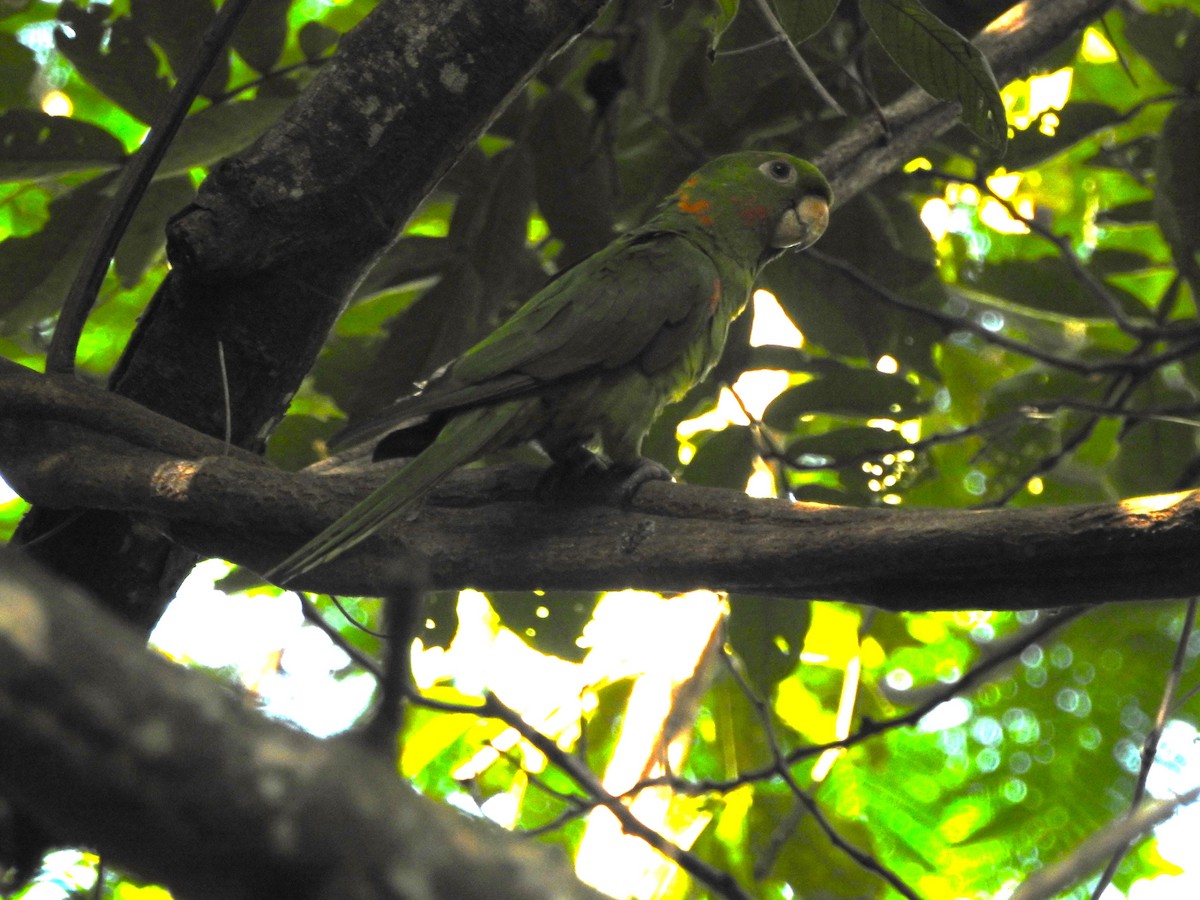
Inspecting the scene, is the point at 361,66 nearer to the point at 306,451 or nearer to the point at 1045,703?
the point at 306,451

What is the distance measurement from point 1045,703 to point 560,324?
133 inches

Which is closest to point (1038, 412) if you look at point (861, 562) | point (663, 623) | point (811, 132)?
point (811, 132)

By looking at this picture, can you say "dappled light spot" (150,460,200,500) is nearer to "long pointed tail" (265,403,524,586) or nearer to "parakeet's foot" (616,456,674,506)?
"long pointed tail" (265,403,524,586)

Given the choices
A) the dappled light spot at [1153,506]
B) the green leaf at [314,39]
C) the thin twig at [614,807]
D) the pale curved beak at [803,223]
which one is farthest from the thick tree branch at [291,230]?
the dappled light spot at [1153,506]

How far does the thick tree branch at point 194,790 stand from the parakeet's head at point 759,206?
2.99 m

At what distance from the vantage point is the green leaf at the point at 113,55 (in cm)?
318

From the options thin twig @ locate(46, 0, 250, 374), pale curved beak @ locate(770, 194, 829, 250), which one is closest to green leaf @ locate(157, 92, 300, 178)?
thin twig @ locate(46, 0, 250, 374)

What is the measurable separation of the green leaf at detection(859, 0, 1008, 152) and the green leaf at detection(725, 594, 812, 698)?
1.50 meters

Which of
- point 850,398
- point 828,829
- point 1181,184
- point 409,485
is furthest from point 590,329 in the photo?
point 1181,184

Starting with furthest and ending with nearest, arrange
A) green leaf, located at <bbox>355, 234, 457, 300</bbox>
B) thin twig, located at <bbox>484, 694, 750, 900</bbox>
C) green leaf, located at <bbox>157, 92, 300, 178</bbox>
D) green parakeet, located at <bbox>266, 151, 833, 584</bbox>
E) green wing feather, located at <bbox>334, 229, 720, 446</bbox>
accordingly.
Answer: green leaf, located at <bbox>355, 234, 457, 300</bbox> < green leaf, located at <bbox>157, 92, 300, 178</bbox> < green wing feather, located at <bbox>334, 229, 720, 446</bbox> < green parakeet, located at <bbox>266, 151, 833, 584</bbox> < thin twig, located at <bbox>484, 694, 750, 900</bbox>

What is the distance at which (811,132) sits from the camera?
414 cm

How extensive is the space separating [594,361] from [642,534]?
2.57 feet

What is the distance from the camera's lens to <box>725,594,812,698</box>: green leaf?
A: 332 cm

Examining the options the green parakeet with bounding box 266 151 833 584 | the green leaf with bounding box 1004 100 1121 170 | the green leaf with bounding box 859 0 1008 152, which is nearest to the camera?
the green leaf with bounding box 859 0 1008 152
